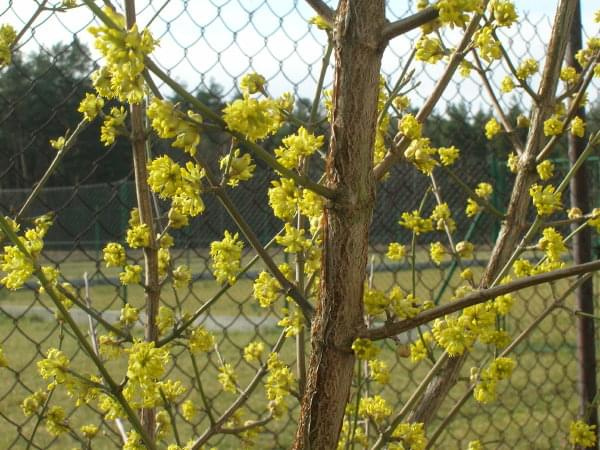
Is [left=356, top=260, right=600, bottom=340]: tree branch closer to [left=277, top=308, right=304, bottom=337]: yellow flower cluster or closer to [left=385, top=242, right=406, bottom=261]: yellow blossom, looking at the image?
[left=277, top=308, right=304, bottom=337]: yellow flower cluster

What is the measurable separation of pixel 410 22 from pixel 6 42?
727mm

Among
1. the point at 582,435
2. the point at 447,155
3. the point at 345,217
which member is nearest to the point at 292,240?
the point at 345,217

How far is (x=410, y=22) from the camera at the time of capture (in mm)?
799

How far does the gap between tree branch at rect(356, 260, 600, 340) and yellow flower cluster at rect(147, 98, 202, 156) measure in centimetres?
30

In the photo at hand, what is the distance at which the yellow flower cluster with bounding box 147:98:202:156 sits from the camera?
69 cm

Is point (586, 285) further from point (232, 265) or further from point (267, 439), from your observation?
point (267, 439)

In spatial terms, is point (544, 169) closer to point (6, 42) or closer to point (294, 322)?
point (294, 322)

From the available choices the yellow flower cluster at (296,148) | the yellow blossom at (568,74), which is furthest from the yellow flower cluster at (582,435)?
the yellow flower cluster at (296,148)

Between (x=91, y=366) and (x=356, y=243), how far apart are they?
5.23m

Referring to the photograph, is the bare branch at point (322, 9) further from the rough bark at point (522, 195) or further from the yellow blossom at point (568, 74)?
the yellow blossom at point (568, 74)

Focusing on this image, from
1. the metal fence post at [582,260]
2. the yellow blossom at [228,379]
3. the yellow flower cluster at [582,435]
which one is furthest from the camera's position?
the metal fence post at [582,260]

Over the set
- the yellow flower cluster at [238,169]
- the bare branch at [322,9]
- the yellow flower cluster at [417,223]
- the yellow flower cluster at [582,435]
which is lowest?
the yellow flower cluster at [582,435]

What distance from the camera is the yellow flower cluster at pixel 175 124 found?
27.3 inches

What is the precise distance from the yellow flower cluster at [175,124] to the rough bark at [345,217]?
18 centimetres
